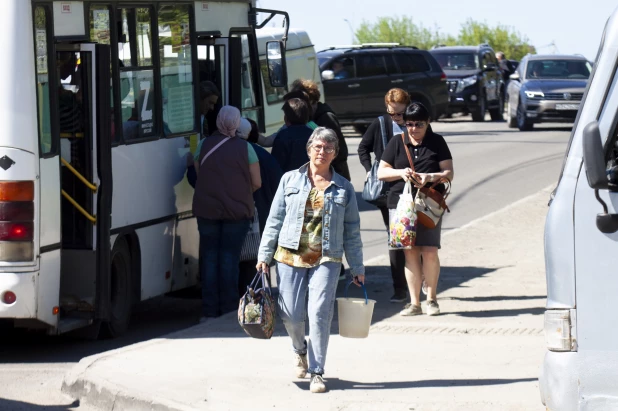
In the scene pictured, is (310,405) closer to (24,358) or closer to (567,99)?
(24,358)

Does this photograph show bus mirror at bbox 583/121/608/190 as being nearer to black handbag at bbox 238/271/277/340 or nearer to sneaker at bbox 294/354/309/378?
black handbag at bbox 238/271/277/340

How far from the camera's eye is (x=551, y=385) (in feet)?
17.9

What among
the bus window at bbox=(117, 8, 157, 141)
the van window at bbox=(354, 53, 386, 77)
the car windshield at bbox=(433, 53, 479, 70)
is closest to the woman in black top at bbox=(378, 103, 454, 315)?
the bus window at bbox=(117, 8, 157, 141)

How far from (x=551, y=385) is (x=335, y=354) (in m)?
3.41

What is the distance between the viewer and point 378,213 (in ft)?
59.1

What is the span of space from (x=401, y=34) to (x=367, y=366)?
69.3m

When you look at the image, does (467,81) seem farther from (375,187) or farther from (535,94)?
(375,187)

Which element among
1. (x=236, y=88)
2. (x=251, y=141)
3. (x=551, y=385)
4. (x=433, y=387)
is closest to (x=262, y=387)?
(x=433, y=387)

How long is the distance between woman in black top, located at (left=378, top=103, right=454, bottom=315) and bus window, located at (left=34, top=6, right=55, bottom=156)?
9.03 feet

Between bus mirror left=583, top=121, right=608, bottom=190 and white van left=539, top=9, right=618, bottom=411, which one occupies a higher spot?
bus mirror left=583, top=121, right=608, bottom=190

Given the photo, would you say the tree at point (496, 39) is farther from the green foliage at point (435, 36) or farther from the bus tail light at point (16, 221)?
the bus tail light at point (16, 221)

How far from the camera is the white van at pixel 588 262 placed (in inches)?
207

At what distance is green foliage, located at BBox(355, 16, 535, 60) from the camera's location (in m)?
73.6

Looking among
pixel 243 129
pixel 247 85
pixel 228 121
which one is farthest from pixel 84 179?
pixel 247 85
